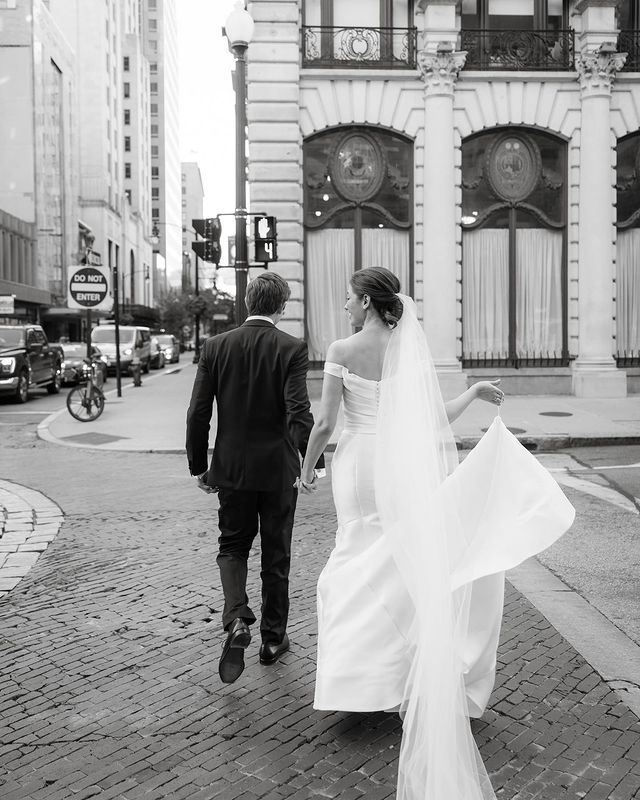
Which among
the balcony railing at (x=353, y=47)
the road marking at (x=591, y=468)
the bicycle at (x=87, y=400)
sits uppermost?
the balcony railing at (x=353, y=47)

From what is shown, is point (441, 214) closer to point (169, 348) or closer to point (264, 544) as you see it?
point (264, 544)

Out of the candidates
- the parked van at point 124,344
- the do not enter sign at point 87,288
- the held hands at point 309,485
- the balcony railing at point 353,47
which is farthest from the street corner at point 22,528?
the parked van at point 124,344

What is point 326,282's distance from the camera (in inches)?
788

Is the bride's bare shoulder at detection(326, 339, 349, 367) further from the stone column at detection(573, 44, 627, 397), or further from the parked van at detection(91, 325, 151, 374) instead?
the parked van at detection(91, 325, 151, 374)

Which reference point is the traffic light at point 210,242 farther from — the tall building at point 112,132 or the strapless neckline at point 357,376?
the tall building at point 112,132

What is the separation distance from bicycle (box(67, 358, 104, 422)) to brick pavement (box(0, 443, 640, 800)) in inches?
428

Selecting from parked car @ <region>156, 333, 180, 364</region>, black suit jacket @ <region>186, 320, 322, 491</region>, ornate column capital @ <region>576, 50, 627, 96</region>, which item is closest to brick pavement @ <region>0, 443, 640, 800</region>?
black suit jacket @ <region>186, 320, 322, 491</region>

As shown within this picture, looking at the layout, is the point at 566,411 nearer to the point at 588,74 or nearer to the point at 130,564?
the point at 588,74

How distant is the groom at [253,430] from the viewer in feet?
14.3

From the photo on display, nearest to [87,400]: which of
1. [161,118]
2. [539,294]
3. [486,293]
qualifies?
[486,293]

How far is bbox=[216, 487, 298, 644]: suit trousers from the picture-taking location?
175 inches

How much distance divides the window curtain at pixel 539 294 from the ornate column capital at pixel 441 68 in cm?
380

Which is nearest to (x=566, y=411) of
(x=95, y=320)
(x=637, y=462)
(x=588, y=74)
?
(x=637, y=462)

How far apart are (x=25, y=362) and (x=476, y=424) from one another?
13031 mm
